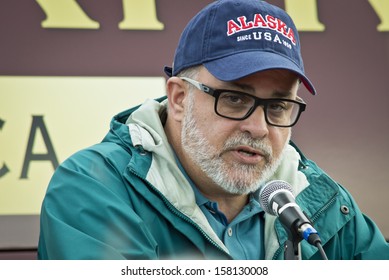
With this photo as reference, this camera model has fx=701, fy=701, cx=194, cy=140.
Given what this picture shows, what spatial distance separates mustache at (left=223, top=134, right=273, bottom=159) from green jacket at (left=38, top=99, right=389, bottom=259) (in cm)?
17

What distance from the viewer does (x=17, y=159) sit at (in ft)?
8.46

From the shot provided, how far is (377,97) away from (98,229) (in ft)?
5.17

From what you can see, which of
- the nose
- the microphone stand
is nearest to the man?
the nose

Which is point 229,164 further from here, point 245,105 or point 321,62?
point 321,62

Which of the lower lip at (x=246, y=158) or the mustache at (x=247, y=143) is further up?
the mustache at (x=247, y=143)

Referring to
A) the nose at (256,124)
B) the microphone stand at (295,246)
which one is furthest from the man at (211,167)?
the microphone stand at (295,246)

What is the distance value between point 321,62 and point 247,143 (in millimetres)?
1062

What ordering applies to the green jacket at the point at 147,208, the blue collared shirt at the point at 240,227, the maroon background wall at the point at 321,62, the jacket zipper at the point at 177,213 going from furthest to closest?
the maroon background wall at the point at 321,62
the blue collared shirt at the point at 240,227
the jacket zipper at the point at 177,213
the green jacket at the point at 147,208

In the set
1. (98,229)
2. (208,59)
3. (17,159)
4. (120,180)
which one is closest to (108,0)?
(17,159)

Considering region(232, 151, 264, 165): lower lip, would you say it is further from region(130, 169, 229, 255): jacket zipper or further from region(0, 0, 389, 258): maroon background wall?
region(0, 0, 389, 258): maroon background wall

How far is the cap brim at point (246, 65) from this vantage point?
1.91 m

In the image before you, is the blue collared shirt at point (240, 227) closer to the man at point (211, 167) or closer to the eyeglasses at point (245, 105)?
the man at point (211, 167)

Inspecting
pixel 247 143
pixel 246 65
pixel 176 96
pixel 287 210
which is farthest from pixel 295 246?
pixel 176 96
